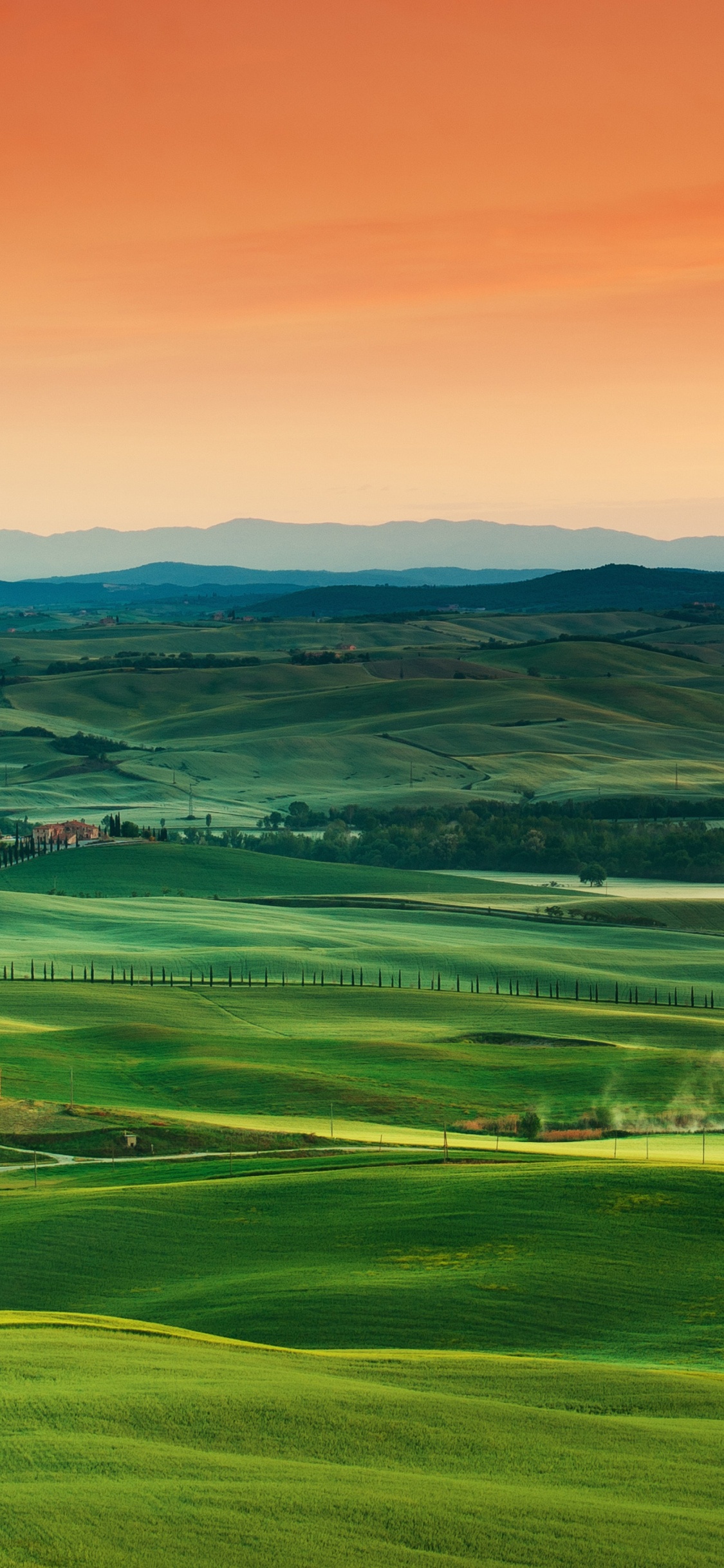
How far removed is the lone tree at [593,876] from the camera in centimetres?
12862

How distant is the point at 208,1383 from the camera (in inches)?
866

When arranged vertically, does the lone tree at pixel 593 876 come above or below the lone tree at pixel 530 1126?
below

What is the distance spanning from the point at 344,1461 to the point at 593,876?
11197 centimetres

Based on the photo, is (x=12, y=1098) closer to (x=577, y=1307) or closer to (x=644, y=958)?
(x=577, y=1307)

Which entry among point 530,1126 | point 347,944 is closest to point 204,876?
point 347,944

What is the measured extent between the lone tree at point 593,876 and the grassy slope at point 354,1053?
48.8 metres

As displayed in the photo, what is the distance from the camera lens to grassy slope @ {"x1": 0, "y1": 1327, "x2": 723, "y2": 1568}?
16.0m

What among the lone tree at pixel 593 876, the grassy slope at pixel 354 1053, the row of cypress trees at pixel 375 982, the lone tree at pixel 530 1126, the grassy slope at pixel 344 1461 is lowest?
the lone tree at pixel 593 876

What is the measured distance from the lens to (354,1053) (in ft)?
215

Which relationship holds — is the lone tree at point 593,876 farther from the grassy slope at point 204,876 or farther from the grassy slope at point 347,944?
the grassy slope at point 347,944

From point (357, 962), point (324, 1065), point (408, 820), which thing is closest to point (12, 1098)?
point (324, 1065)

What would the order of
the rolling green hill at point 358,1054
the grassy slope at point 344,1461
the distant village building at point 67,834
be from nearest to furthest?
the grassy slope at point 344,1461 < the rolling green hill at point 358,1054 < the distant village building at point 67,834

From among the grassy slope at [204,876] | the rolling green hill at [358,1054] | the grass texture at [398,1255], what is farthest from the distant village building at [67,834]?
the grass texture at [398,1255]

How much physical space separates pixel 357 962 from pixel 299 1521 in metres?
72.6
